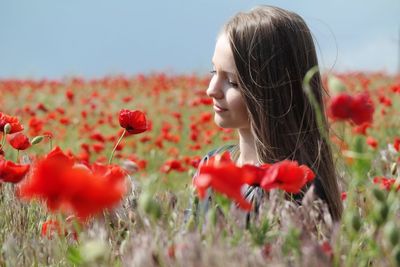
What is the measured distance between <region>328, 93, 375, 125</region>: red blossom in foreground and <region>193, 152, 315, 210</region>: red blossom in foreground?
14 centimetres

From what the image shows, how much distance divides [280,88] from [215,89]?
0.72ft

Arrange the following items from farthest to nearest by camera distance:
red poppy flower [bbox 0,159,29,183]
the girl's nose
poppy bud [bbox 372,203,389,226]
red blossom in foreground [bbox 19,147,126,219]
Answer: the girl's nose < red poppy flower [bbox 0,159,29,183] < poppy bud [bbox 372,203,389,226] < red blossom in foreground [bbox 19,147,126,219]

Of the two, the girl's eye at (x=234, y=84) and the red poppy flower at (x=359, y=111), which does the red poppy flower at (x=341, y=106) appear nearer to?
the red poppy flower at (x=359, y=111)

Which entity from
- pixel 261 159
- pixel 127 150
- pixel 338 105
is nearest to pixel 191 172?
pixel 261 159

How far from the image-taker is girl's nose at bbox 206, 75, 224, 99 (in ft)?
6.33

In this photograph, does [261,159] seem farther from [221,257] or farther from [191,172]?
[221,257]

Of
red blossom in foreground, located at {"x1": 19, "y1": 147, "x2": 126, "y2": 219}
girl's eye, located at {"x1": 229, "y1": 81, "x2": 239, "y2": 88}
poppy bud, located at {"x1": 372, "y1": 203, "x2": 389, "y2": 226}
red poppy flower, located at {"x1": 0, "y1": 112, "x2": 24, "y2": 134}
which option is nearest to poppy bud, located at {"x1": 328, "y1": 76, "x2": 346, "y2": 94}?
poppy bud, located at {"x1": 372, "y1": 203, "x2": 389, "y2": 226}

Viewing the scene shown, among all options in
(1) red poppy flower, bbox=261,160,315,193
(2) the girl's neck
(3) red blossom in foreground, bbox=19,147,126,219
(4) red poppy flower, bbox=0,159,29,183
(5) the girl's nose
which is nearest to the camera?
(3) red blossom in foreground, bbox=19,147,126,219

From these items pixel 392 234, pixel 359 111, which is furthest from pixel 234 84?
pixel 392 234

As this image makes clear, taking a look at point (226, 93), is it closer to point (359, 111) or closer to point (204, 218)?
point (204, 218)

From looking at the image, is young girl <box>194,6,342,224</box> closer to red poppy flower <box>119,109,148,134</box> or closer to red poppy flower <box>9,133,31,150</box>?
red poppy flower <box>119,109,148,134</box>

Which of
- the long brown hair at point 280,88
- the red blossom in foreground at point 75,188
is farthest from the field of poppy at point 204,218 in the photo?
the long brown hair at point 280,88

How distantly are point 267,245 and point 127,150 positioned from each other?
156 inches

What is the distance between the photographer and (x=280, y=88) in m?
2.04
